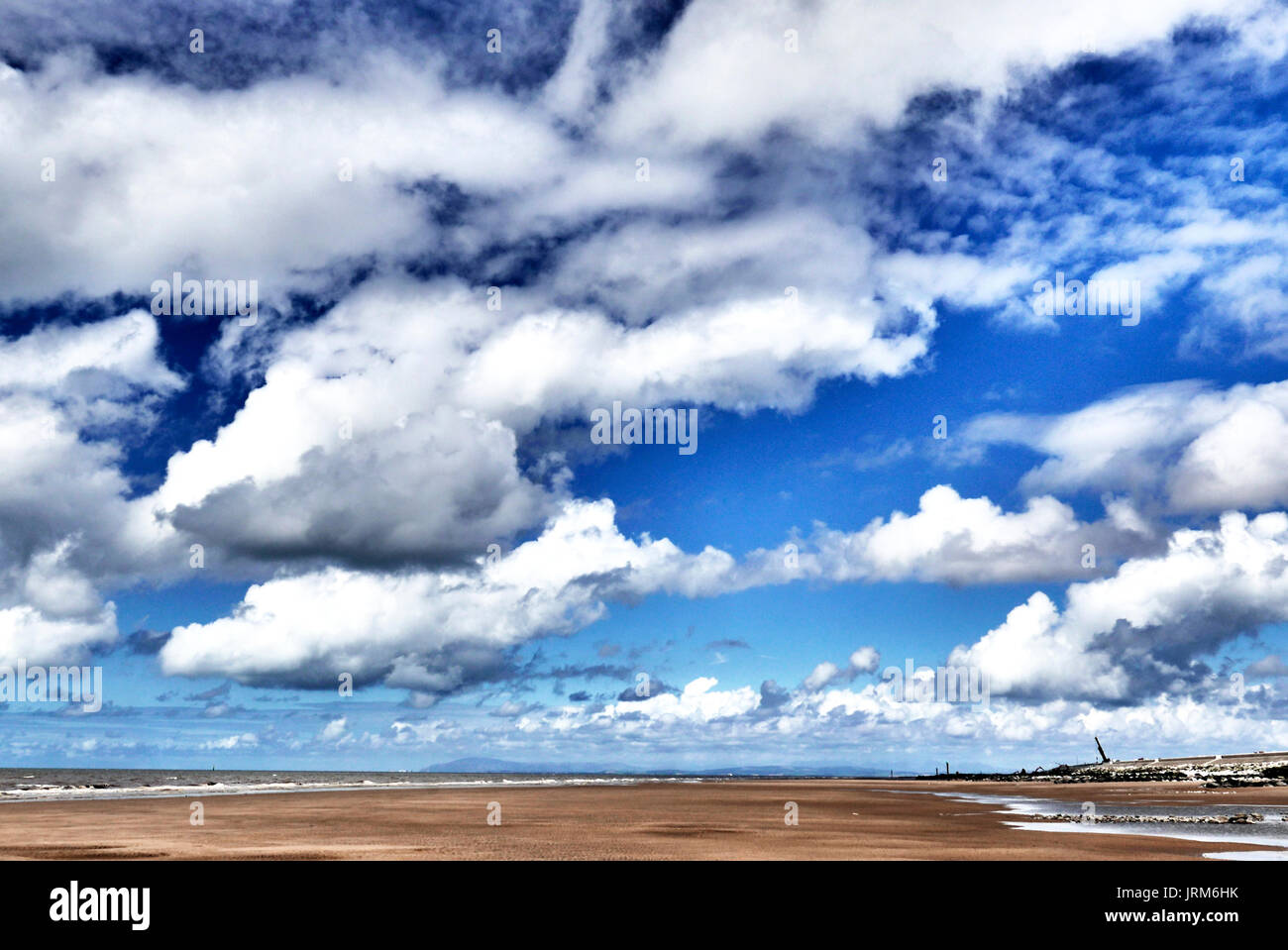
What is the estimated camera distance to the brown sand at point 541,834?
2683 cm

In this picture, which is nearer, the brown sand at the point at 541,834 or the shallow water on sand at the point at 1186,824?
the brown sand at the point at 541,834

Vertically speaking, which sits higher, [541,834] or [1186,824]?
[541,834]

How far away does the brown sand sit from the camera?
1056 inches

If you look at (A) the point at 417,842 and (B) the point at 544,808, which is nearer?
(A) the point at 417,842

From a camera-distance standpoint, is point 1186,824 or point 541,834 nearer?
point 541,834

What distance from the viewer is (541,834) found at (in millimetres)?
33375

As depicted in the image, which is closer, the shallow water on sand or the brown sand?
the brown sand
